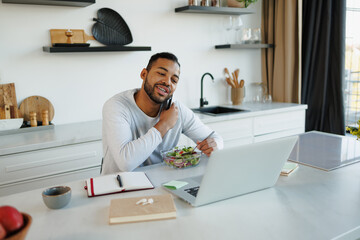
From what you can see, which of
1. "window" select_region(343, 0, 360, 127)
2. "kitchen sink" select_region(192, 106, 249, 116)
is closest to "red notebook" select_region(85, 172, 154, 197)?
"kitchen sink" select_region(192, 106, 249, 116)

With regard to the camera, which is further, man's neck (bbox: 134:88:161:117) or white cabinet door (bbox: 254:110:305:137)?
white cabinet door (bbox: 254:110:305:137)

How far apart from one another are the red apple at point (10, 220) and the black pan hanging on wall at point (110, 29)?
236 centimetres

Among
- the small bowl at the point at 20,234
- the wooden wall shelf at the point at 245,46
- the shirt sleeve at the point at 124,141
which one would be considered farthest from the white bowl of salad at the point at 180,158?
the wooden wall shelf at the point at 245,46

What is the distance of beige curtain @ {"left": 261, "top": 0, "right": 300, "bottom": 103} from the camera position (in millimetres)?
3666

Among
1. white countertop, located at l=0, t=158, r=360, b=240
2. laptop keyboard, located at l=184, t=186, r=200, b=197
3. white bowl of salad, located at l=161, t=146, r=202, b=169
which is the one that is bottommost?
white countertop, located at l=0, t=158, r=360, b=240

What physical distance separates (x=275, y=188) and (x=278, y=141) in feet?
0.79

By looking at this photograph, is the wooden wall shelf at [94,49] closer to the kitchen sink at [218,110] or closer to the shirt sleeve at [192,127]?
the kitchen sink at [218,110]

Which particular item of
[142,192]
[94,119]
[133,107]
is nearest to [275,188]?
[142,192]

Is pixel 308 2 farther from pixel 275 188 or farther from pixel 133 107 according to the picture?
pixel 275 188

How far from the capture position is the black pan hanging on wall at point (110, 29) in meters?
2.97

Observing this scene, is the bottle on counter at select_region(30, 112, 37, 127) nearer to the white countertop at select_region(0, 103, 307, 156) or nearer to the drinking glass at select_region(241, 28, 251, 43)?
the white countertop at select_region(0, 103, 307, 156)

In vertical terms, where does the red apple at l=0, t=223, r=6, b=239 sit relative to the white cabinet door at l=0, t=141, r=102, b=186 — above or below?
above

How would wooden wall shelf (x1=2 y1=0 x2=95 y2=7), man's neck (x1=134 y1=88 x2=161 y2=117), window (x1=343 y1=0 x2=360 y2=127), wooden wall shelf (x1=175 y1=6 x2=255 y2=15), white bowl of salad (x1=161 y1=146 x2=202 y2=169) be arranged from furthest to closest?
window (x1=343 y1=0 x2=360 y2=127), wooden wall shelf (x1=175 y1=6 x2=255 y2=15), wooden wall shelf (x1=2 y1=0 x2=95 y2=7), man's neck (x1=134 y1=88 x2=161 y2=117), white bowl of salad (x1=161 y1=146 x2=202 y2=169)

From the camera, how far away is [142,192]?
1396 millimetres
